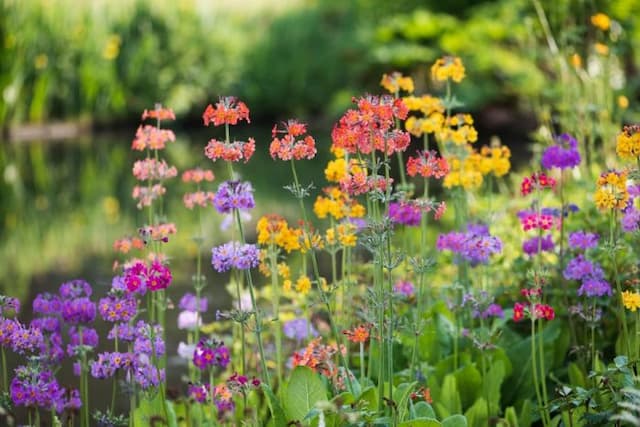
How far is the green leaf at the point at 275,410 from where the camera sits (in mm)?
2490

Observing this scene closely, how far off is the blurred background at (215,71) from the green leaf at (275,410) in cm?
608

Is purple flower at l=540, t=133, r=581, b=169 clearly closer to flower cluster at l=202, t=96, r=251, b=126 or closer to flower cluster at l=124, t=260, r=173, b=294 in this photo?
flower cluster at l=202, t=96, r=251, b=126

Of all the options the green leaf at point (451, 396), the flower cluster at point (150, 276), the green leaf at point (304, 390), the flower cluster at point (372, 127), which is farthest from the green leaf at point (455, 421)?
the flower cluster at point (150, 276)

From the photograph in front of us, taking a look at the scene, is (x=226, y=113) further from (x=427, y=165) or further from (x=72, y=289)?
(x=72, y=289)

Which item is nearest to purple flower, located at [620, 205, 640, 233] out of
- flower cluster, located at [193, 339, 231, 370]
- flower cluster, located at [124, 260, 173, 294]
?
flower cluster, located at [193, 339, 231, 370]

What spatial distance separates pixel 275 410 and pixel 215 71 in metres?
13.5

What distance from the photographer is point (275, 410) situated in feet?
8.27

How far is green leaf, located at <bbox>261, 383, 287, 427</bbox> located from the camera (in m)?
2.49

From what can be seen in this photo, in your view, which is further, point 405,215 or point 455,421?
point 405,215

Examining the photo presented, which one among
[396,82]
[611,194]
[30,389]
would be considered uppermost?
[396,82]

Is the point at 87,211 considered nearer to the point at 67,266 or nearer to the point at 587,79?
the point at 67,266

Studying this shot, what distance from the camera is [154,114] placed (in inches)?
109

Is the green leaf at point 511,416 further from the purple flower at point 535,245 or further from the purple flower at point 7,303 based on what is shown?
the purple flower at point 7,303

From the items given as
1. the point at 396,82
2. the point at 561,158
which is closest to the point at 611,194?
the point at 561,158
